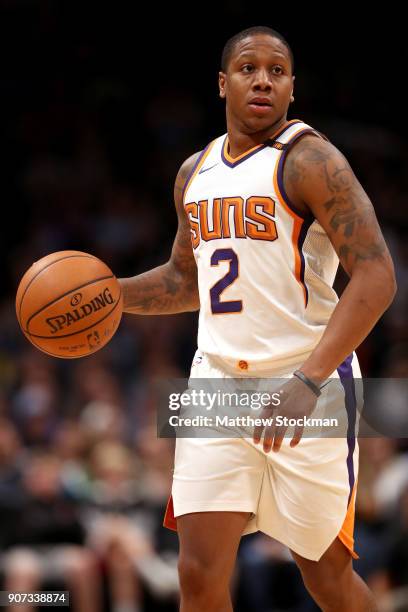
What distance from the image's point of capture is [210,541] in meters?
4.18

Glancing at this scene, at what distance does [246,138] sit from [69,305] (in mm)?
1028

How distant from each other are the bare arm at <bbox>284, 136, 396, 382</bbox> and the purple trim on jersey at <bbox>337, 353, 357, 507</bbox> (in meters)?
0.35

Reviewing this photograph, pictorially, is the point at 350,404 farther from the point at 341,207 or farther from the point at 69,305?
the point at 69,305

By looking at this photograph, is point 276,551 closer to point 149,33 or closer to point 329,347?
point 329,347

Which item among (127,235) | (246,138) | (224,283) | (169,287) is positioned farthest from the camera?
(127,235)

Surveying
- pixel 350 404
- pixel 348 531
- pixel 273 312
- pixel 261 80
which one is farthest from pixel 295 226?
pixel 348 531

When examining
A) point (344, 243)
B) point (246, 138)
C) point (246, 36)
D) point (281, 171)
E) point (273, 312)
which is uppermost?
point (246, 36)

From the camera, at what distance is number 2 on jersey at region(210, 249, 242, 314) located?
14.3 ft

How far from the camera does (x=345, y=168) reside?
4.16m

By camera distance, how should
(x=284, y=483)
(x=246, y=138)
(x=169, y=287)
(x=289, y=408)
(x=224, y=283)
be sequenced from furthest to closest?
(x=169, y=287) < (x=246, y=138) < (x=224, y=283) < (x=284, y=483) < (x=289, y=408)

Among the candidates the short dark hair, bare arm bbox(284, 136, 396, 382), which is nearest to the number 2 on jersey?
bare arm bbox(284, 136, 396, 382)

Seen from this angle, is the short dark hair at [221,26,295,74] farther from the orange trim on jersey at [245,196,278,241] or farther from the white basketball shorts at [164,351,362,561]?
the white basketball shorts at [164,351,362,561]

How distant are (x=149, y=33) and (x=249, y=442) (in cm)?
961

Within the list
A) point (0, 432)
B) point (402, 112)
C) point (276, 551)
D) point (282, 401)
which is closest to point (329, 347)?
point (282, 401)
